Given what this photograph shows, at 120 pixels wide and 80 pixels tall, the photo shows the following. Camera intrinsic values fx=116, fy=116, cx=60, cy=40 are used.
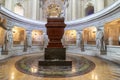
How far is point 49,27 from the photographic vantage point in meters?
6.26

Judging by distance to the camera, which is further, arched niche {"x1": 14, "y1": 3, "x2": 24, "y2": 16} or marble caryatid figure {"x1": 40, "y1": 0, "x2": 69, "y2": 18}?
marble caryatid figure {"x1": 40, "y1": 0, "x2": 69, "y2": 18}

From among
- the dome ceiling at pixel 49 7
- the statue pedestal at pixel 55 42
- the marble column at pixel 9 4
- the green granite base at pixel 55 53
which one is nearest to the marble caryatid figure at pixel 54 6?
the dome ceiling at pixel 49 7

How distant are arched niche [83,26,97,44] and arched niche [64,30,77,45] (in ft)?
7.01

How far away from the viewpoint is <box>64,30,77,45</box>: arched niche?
18.1 m

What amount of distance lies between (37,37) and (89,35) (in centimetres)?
803

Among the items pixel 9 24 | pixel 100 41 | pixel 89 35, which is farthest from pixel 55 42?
pixel 89 35

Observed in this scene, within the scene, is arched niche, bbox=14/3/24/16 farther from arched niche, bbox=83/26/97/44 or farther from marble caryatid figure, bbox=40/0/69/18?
arched niche, bbox=83/26/97/44

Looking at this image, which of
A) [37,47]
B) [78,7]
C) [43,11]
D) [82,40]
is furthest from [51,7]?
[82,40]

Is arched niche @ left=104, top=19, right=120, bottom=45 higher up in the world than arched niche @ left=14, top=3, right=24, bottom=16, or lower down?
lower down

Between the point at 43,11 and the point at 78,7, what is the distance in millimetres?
7234

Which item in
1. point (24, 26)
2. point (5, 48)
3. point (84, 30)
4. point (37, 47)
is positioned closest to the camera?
point (5, 48)

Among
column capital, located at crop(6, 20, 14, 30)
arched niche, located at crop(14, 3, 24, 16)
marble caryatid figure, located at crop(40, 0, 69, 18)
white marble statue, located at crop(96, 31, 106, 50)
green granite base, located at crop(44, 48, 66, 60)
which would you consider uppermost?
marble caryatid figure, located at crop(40, 0, 69, 18)

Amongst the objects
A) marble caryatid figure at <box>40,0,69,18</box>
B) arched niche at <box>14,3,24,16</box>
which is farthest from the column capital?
marble caryatid figure at <box>40,0,69,18</box>

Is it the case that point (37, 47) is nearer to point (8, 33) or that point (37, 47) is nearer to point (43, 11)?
point (8, 33)
